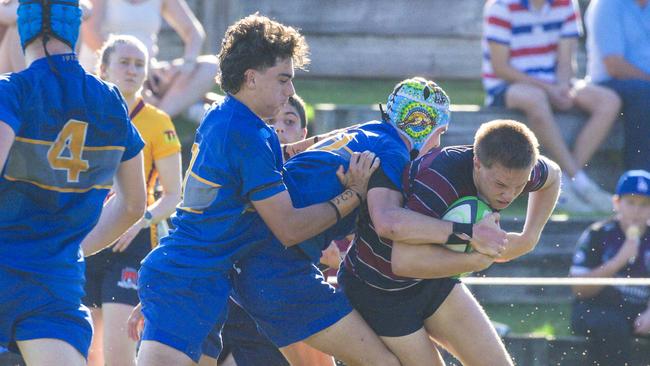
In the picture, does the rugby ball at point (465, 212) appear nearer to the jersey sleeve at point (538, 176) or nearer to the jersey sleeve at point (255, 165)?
the jersey sleeve at point (538, 176)

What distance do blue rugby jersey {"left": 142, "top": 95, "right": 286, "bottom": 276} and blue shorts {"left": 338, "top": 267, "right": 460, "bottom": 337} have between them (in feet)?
1.61

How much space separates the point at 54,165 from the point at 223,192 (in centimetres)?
70

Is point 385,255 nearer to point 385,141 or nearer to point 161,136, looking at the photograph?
point 385,141

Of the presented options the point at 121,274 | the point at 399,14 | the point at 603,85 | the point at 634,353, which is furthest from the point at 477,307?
the point at 399,14

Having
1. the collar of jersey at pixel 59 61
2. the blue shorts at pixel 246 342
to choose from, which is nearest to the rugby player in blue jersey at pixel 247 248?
the collar of jersey at pixel 59 61

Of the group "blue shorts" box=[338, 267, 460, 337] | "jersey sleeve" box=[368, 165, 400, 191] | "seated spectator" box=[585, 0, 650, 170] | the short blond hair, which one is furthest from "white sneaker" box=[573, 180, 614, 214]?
"jersey sleeve" box=[368, 165, 400, 191]

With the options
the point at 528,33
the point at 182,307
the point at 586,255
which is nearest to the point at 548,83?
the point at 528,33

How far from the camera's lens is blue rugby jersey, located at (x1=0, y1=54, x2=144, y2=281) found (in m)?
4.78

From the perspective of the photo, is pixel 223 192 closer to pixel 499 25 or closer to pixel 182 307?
pixel 182 307

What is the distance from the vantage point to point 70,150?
487 centimetres

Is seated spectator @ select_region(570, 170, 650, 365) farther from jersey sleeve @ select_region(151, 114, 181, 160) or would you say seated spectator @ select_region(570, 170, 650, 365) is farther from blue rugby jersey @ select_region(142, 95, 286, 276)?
blue rugby jersey @ select_region(142, 95, 286, 276)

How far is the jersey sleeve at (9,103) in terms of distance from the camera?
461 cm

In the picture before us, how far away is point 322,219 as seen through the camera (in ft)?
17.0

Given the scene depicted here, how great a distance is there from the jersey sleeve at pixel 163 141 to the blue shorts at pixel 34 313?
226 cm
